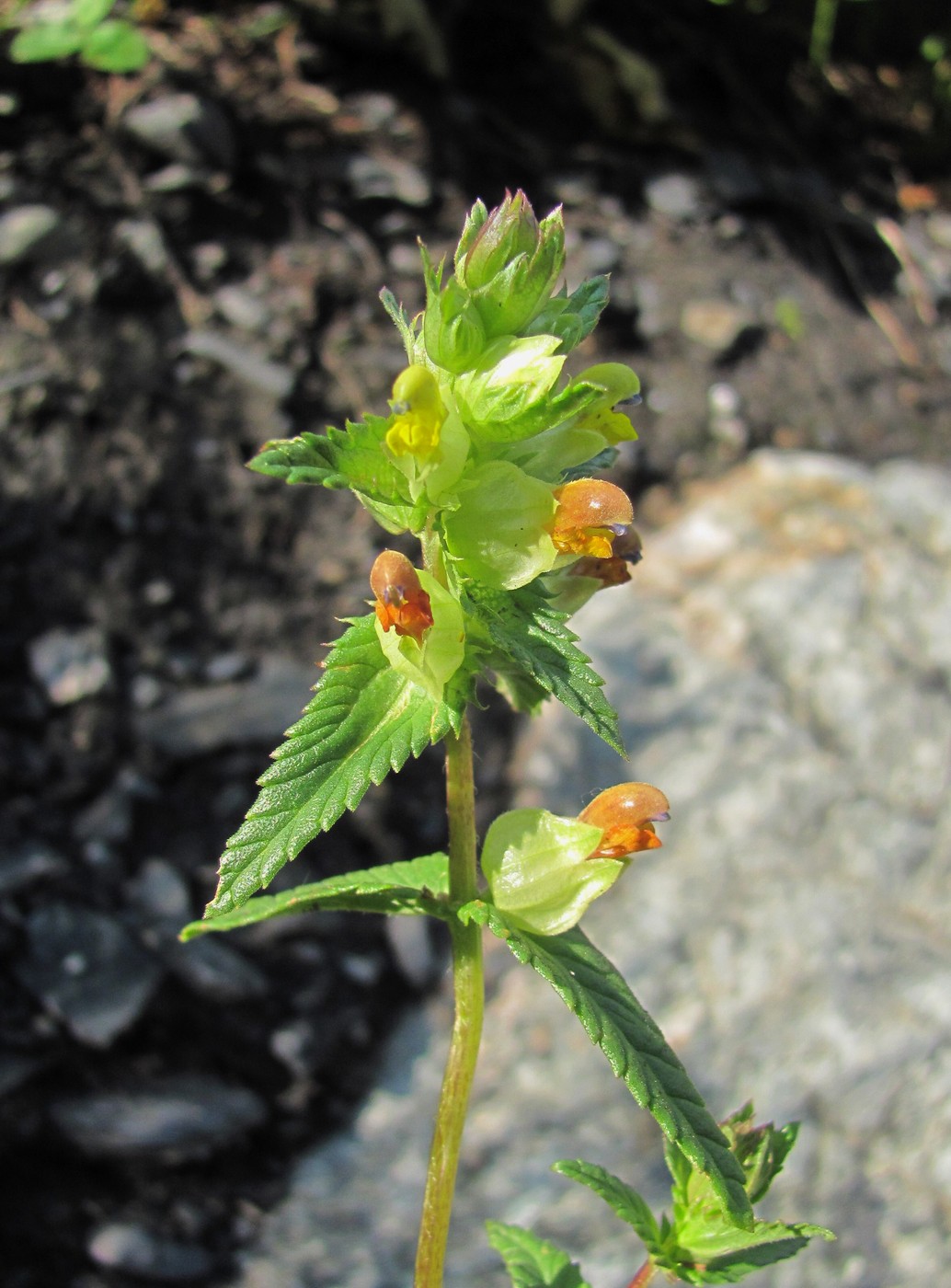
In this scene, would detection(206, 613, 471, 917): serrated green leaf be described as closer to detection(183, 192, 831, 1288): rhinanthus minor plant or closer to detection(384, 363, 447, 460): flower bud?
detection(183, 192, 831, 1288): rhinanthus minor plant

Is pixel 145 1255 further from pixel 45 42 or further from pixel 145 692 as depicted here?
pixel 45 42

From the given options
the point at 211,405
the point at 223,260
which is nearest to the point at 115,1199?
the point at 211,405

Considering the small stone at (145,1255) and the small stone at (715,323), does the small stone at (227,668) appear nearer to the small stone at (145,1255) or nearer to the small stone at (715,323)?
the small stone at (145,1255)

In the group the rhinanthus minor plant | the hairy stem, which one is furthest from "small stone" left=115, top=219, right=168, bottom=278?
the hairy stem

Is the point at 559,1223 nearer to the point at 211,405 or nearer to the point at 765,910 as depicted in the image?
the point at 765,910

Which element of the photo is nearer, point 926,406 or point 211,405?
point 211,405
